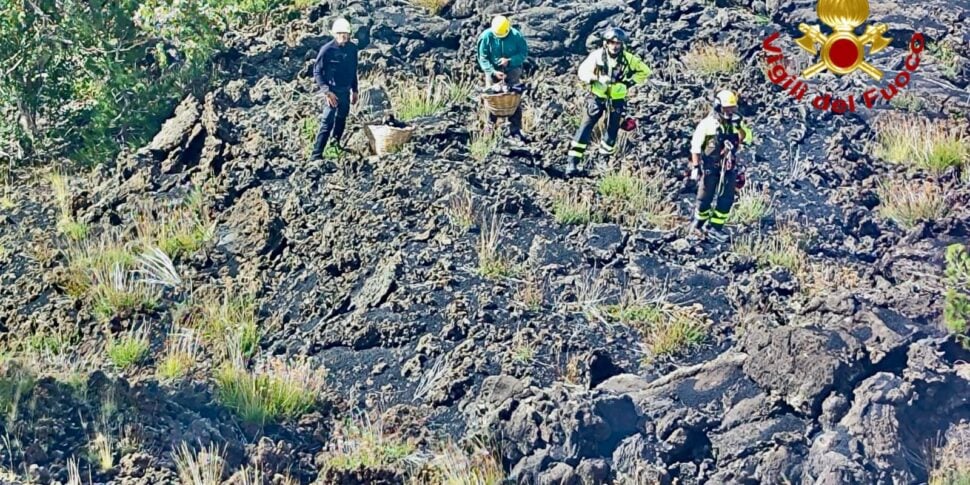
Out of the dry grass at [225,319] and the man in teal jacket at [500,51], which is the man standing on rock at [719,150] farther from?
the dry grass at [225,319]

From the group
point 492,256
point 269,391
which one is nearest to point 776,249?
point 492,256

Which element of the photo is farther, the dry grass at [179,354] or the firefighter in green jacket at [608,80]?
the firefighter in green jacket at [608,80]

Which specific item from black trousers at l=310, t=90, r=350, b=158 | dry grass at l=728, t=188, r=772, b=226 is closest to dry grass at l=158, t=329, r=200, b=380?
black trousers at l=310, t=90, r=350, b=158

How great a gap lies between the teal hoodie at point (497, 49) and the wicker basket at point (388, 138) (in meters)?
1.08

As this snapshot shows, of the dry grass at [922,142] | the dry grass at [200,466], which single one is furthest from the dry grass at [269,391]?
the dry grass at [922,142]

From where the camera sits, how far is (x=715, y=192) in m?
12.4

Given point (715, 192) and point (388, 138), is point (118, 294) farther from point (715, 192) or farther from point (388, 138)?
point (715, 192)

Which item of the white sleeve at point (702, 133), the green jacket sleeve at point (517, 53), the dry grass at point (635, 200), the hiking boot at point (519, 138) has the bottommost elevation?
the dry grass at point (635, 200)

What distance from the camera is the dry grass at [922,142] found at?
541 inches

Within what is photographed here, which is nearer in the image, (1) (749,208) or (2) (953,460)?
(2) (953,460)

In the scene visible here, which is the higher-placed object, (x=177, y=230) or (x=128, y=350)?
(x=177, y=230)

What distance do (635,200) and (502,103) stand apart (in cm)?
190

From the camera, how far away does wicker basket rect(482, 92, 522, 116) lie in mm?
14070

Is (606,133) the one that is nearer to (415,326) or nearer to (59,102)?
(415,326)
